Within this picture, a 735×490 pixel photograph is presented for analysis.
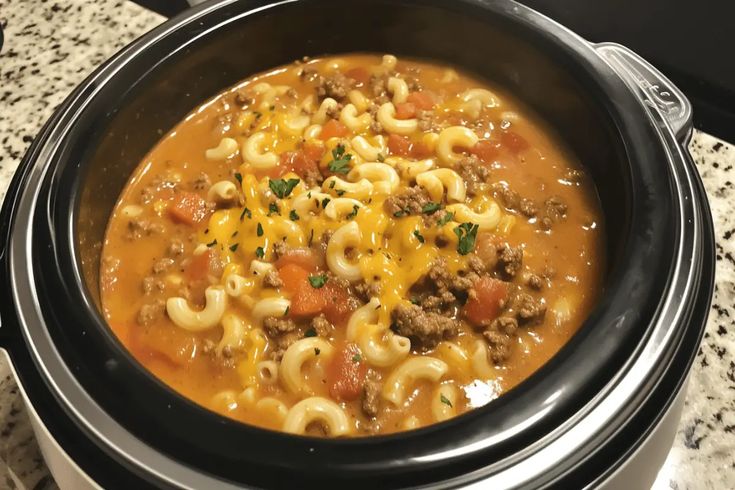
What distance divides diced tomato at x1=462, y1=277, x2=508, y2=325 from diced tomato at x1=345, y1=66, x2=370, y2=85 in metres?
0.76

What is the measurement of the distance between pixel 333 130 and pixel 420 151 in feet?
0.72

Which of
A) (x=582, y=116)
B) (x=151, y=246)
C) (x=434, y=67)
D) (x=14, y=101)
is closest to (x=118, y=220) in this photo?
(x=151, y=246)

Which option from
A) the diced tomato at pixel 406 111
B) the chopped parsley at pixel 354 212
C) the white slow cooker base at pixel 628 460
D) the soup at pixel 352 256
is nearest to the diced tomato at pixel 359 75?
the soup at pixel 352 256

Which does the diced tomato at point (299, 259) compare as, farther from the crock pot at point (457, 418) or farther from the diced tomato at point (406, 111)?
the diced tomato at point (406, 111)

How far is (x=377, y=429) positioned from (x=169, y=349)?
17.4 inches

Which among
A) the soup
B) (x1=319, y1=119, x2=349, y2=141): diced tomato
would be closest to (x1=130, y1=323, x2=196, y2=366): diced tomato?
the soup

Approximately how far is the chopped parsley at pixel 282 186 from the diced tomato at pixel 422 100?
0.42m

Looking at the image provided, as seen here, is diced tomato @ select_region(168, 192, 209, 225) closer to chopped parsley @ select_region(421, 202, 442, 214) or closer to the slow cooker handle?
chopped parsley @ select_region(421, 202, 442, 214)

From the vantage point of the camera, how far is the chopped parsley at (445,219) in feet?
4.88

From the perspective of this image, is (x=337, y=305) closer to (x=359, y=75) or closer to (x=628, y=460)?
(x=628, y=460)

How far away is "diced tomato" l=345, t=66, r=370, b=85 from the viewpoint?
193cm

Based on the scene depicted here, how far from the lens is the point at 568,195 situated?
162 cm

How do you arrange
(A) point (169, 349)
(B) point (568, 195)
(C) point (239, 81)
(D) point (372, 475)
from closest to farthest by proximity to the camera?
(D) point (372, 475) → (A) point (169, 349) → (B) point (568, 195) → (C) point (239, 81)

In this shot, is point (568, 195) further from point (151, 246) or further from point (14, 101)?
point (14, 101)
